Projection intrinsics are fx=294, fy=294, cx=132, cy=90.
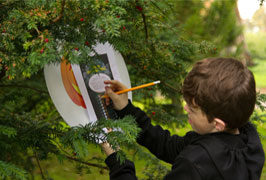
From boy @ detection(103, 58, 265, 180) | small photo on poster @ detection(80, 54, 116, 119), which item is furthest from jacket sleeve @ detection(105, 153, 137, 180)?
small photo on poster @ detection(80, 54, 116, 119)

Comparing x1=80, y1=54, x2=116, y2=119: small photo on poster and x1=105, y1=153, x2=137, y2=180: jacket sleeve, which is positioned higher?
x1=80, y1=54, x2=116, y2=119: small photo on poster

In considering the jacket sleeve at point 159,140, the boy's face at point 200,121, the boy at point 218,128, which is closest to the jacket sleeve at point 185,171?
the boy at point 218,128

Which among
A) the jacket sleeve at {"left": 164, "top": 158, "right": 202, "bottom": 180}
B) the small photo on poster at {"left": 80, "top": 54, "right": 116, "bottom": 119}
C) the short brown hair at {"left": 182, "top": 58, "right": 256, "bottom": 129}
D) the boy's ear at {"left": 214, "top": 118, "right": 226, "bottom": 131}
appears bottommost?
the jacket sleeve at {"left": 164, "top": 158, "right": 202, "bottom": 180}

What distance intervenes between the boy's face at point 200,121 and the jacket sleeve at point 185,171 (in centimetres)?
19

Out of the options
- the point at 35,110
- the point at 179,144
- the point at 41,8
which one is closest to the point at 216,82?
the point at 179,144

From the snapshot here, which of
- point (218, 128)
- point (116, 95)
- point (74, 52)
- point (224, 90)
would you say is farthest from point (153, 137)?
point (74, 52)

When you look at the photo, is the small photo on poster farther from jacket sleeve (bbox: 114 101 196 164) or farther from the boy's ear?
the boy's ear

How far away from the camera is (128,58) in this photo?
191 centimetres

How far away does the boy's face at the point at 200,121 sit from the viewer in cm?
131

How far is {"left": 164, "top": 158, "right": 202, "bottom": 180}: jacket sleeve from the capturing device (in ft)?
3.89

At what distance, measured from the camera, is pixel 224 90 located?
1.22m

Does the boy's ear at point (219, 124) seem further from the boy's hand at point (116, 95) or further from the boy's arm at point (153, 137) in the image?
the boy's hand at point (116, 95)

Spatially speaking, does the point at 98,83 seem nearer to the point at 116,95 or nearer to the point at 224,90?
the point at 116,95

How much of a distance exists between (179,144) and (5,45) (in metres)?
0.99
